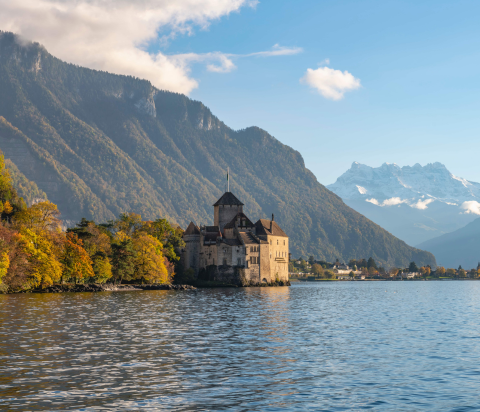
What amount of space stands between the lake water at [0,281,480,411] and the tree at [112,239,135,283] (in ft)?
210

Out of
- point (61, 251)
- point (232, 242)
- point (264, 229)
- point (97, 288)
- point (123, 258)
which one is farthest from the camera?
point (264, 229)

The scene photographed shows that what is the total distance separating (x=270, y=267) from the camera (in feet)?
497

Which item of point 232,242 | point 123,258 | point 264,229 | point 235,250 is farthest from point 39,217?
point 264,229

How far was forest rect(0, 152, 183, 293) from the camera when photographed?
84.1 m

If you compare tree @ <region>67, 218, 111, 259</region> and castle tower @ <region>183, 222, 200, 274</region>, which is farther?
castle tower @ <region>183, 222, 200, 274</region>

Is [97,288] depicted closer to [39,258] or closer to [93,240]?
[93,240]

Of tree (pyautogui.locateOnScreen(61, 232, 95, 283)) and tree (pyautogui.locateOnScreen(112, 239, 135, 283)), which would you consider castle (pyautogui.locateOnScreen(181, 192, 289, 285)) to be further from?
tree (pyautogui.locateOnScreen(61, 232, 95, 283))

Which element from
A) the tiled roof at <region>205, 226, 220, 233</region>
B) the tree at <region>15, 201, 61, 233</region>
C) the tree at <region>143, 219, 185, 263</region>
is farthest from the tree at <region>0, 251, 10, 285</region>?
the tiled roof at <region>205, 226, 220, 233</region>

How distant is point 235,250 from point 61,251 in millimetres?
55292

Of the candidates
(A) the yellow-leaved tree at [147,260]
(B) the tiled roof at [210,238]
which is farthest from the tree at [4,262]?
(B) the tiled roof at [210,238]

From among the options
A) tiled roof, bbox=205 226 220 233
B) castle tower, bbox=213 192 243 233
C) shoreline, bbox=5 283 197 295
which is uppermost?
castle tower, bbox=213 192 243 233

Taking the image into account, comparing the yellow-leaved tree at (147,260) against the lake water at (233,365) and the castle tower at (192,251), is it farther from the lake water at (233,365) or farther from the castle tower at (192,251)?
the lake water at (233,365)

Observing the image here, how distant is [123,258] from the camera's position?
113750 millimetres

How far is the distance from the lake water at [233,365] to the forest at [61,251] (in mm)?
37994
